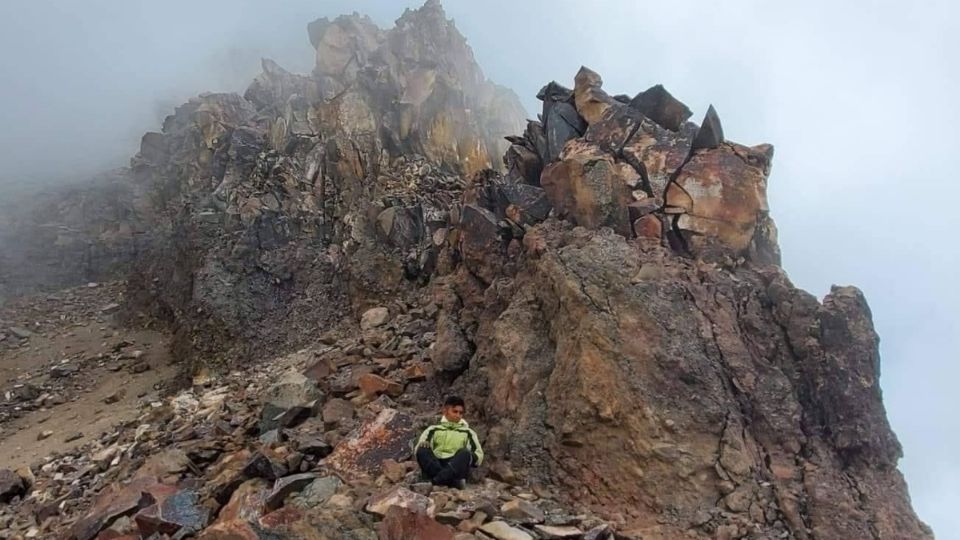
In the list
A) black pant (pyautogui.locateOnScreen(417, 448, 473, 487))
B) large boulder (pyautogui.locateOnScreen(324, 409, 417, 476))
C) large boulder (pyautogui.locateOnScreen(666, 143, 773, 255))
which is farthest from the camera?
large boulder (pyautogui.locateOnScreen(666, 143, 773, 255))

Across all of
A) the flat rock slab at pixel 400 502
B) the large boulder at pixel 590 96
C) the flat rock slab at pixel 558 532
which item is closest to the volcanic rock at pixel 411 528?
the flat rock slab at pixel 400 502

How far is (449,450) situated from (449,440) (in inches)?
5.8

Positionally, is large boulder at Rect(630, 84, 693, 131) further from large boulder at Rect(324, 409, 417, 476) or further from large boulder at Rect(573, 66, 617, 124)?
large boulder at Rect(324, 409, 417, 476)

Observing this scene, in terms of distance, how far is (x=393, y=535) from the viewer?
7879mm

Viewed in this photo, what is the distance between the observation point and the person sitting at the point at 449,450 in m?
9.50

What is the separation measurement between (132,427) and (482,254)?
9.51 metres

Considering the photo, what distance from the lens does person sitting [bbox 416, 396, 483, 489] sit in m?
9.50

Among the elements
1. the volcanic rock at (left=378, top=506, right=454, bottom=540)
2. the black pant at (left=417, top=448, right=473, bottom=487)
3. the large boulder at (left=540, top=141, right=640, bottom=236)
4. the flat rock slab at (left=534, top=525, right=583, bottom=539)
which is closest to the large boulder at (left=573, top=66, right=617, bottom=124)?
the large boulder at (left=540, top=141, right=640, bottom=236)

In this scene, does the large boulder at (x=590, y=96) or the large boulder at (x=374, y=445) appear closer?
the large boulder at (x=374, y=445)

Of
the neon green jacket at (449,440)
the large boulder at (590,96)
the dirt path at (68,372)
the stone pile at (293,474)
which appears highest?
the large boulder at (590,96)

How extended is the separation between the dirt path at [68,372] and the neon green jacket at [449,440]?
12.7 m

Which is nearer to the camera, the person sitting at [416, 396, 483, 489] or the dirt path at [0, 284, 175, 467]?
the person sitting at [416, 396, 483, 489]

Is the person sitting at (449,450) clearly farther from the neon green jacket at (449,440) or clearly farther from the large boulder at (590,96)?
the large boulder at (590,96)

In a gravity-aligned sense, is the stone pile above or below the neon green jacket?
below
